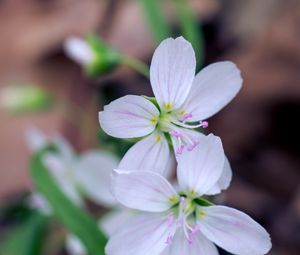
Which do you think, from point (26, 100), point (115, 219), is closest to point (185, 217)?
point (115, 219)

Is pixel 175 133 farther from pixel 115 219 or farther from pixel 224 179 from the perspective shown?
pixel 115 219

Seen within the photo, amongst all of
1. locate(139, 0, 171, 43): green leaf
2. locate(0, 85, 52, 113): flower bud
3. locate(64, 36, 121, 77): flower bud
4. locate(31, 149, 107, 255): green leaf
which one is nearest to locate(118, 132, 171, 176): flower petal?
locate(31, 149, 107, 255): green leaf

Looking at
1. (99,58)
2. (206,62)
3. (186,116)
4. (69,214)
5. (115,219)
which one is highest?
(186,116)

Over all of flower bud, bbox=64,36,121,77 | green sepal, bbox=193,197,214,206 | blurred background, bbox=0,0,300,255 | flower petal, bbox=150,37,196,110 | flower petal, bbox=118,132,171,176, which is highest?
flower petal, bbox=150,37,196,110

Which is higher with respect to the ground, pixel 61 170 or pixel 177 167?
pixel 177 167

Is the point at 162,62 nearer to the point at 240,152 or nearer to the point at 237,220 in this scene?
the point at 237,220

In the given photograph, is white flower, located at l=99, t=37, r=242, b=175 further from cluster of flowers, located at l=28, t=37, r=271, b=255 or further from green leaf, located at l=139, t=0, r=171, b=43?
green leaf, located at l=139, t=0, r=171, b=43

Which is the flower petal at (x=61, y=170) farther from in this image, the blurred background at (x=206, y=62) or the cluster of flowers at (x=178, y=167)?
the cluster of flowers at (x=178, y=167)
